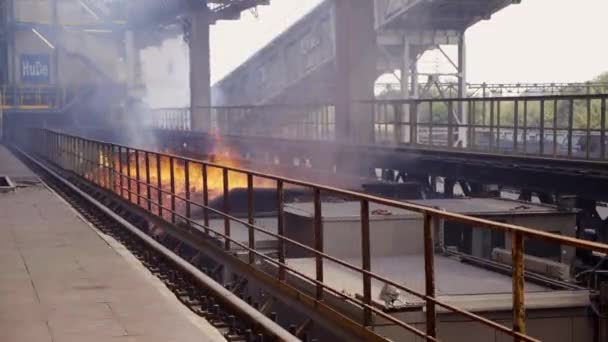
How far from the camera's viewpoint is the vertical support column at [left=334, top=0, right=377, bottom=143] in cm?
2162

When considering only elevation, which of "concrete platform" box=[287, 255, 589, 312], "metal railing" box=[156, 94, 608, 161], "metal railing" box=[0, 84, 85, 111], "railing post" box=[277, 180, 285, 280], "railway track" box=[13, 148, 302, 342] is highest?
"metal railing" box=[0, 84, 85, 111]

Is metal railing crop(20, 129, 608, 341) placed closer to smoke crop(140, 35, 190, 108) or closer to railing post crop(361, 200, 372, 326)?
railing post crop(361, 200, 372, 326)

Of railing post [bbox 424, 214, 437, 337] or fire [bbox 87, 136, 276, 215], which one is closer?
railing post [bbox 424, 214, 437, 337]

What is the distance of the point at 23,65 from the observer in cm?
4466

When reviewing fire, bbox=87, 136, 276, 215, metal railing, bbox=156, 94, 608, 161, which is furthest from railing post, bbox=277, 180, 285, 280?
metal railing, bbox=156, 94, 608, 161

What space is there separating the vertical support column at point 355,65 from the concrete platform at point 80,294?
9262mm

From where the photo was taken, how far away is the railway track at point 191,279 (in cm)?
817

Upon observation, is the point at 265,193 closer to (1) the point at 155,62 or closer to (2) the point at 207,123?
(2) the point at 207,123

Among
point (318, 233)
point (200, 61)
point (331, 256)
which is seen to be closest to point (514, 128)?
point (331, 256)

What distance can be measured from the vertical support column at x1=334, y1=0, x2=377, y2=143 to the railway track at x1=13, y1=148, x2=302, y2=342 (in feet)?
20.7

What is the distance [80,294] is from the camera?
898 centimetres

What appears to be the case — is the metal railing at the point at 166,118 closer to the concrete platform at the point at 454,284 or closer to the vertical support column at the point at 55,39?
the vertical support column at the point at 55,39

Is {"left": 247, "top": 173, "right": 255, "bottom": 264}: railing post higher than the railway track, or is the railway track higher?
{"left": 247, "top": 173, "right": 255, "bottom": 264}: railing post

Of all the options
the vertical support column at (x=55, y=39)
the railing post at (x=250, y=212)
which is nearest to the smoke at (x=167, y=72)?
the vertical support column at (x=55, y=39)
